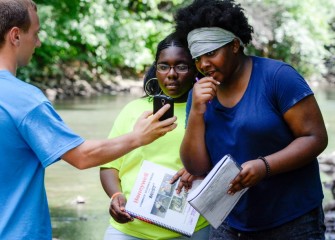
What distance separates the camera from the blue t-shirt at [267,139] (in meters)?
3.11

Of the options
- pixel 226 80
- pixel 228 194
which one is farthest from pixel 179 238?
pixel 226 80

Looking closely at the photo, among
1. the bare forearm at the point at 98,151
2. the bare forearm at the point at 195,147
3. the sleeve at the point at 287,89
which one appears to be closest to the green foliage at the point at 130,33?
the bare forearm at the point at 195,147

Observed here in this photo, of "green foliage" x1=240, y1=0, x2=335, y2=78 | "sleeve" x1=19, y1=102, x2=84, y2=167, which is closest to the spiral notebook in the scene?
"sleeve" x1=19, y1=102, x2=84, y2=167

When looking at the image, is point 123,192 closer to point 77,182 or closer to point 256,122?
point 256,122

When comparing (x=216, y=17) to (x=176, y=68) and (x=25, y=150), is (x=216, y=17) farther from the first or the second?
(x=25, y=150)

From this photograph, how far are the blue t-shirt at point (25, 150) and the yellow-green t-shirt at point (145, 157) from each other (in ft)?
3.17

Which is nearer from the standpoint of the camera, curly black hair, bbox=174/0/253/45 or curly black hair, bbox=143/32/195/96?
curly black hair, bbox=174/0/253/45

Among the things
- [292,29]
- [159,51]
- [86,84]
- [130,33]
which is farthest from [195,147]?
[292,29]

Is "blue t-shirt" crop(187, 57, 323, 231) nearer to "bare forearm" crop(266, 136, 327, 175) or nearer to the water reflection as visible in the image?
"bare forearm" crop(266, 136, 327, 175)

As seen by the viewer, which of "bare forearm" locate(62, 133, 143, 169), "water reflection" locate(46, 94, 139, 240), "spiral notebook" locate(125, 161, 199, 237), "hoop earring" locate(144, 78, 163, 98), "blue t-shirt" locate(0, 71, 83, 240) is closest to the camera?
"blue t-shirt" locate(0, 71, 83, 240)

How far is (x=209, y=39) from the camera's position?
3285mm

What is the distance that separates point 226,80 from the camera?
10.9 feet

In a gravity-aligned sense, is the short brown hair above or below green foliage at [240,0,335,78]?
above

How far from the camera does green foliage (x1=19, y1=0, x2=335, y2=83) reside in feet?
70.9
